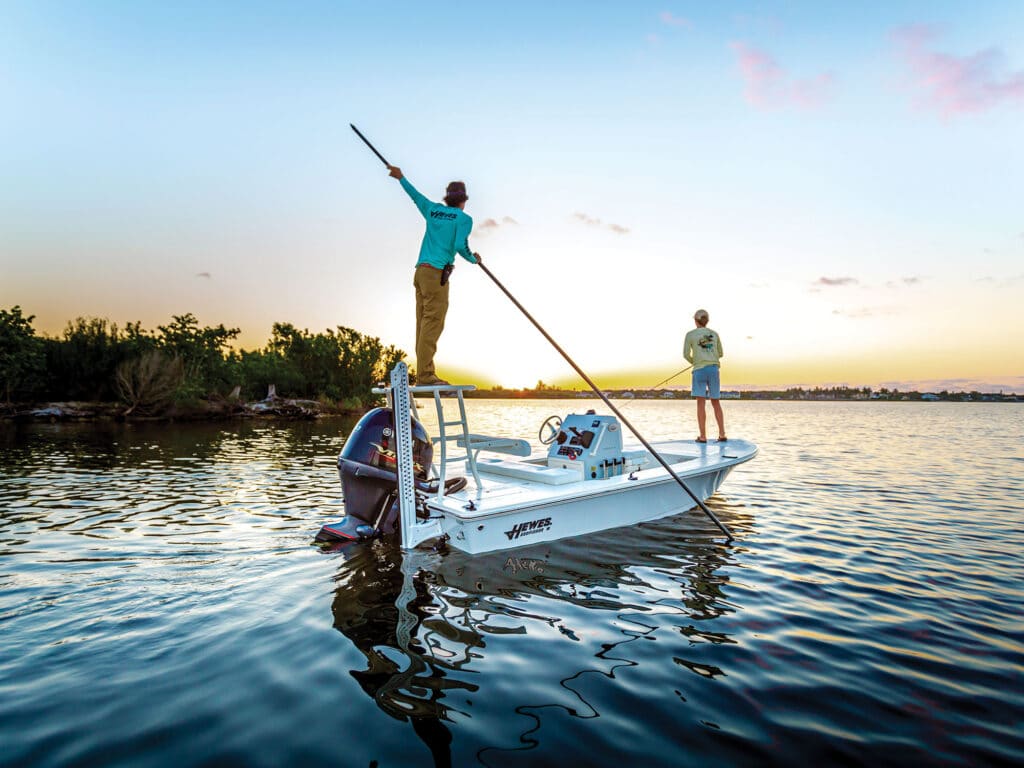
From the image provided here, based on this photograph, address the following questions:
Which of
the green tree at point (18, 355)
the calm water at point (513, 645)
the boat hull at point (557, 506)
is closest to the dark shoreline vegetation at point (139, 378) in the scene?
the green tree at point (18, 355)

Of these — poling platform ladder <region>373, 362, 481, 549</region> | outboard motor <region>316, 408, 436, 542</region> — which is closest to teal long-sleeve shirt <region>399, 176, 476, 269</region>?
poling platform ladder <region>373, 362, 481, 549</region>

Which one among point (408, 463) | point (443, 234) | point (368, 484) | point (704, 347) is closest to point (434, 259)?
point (443, 234)

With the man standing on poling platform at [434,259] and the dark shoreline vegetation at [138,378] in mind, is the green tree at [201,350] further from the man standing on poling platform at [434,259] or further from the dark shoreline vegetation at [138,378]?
the man standing on poling platform at [434,259]

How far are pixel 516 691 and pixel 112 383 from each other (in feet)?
149

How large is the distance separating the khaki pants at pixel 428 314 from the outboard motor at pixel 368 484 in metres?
0.77

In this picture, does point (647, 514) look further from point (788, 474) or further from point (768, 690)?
point (788, 474)

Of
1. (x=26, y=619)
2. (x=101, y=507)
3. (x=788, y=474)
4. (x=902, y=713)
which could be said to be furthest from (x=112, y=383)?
(x=902, y=713)

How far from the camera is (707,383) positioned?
1068cm

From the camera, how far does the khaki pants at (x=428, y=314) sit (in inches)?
247

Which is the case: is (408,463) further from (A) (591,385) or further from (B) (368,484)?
(A) (591,385)

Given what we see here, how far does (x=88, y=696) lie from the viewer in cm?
335

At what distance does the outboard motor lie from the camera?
21.4 feet

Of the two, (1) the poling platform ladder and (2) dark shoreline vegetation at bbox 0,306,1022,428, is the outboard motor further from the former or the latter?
(2) dark shoreline vegetation at bbox 0,306,1022,428

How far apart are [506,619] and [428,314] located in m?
3.58
